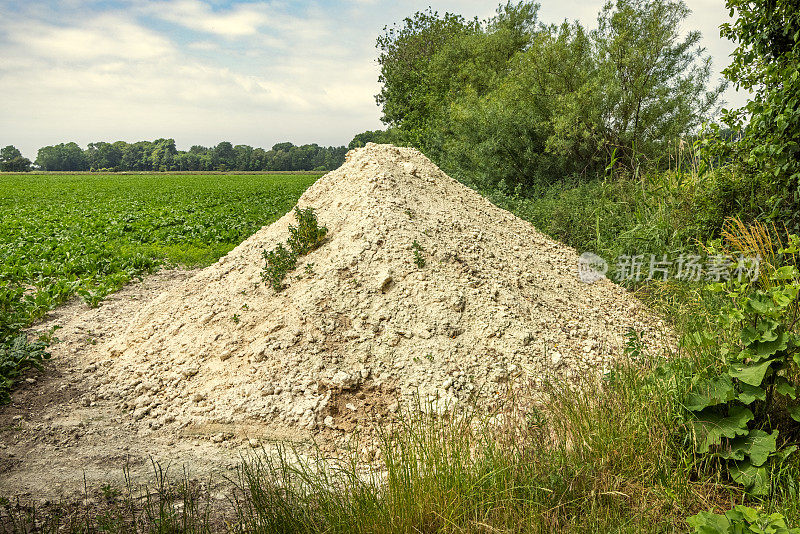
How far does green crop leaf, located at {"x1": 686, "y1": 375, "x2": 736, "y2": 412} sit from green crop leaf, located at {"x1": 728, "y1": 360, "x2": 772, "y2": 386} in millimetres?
84

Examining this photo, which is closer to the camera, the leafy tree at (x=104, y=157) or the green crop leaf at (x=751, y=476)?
the green crop leaf at (x=751, y=476)

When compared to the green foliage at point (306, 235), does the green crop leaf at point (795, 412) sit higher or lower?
lower

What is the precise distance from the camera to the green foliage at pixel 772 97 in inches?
194

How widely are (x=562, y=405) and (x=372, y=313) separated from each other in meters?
2.04

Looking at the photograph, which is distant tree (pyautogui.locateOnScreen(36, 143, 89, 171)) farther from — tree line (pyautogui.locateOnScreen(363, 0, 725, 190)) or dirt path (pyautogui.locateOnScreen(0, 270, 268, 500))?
dirt path (pyautogui.locateOnScreen(0, 270, 268, 500))

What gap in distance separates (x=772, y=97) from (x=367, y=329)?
4780mm

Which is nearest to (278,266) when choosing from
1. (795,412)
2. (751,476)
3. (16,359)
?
(16,359)

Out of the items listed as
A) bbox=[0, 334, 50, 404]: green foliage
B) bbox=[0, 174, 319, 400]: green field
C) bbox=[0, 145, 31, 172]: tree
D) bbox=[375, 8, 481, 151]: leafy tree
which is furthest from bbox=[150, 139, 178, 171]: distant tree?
bbox=[0, 334, 50, 404]: green foliage

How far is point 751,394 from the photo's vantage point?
280 cm

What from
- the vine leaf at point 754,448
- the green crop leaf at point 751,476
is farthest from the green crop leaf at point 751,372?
the green crop leaf at point 751,476

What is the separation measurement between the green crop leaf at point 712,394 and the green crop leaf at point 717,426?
70 mm

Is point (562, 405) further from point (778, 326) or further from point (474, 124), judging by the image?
point (474, 124)

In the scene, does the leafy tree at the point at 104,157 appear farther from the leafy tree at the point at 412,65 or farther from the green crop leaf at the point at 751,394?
the green crop leaf at the point at 751,394

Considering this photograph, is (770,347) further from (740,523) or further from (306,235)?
(306,235)
